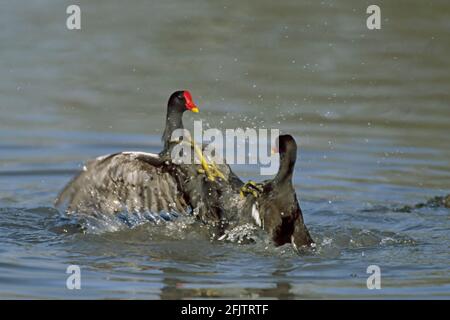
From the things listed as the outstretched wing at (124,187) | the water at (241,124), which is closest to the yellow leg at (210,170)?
the outstretched wing at (124,187)

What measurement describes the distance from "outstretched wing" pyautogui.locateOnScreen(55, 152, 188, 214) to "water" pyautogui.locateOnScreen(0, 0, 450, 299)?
188mm

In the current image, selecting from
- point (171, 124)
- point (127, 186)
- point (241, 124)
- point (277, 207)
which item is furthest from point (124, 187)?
point (241, 124)

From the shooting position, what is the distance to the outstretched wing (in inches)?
315

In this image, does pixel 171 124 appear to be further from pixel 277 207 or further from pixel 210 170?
pixel 277 207

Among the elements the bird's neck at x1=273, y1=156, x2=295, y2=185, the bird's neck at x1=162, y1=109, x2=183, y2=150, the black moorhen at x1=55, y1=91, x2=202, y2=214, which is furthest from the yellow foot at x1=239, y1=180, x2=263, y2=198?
the bird's neck at x1=162, y1=109, x2=183, y2=150

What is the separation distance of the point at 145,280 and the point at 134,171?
4.44ft

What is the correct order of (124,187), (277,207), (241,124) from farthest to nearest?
(241,124) → (124,187) → (277,207)

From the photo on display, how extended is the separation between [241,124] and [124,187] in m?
2.77

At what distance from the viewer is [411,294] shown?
22.3ft

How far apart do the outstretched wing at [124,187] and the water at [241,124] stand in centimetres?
19

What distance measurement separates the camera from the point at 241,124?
35.2 feet

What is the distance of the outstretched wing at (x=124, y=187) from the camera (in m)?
8.01

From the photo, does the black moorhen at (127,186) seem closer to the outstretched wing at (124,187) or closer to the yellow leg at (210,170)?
the outstretched wing at (124,187)

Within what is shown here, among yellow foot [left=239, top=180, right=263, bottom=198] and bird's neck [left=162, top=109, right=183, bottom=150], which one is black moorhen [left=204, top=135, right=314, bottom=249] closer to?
yellow foot [left=239, top=180, right=263, bottom=198]
